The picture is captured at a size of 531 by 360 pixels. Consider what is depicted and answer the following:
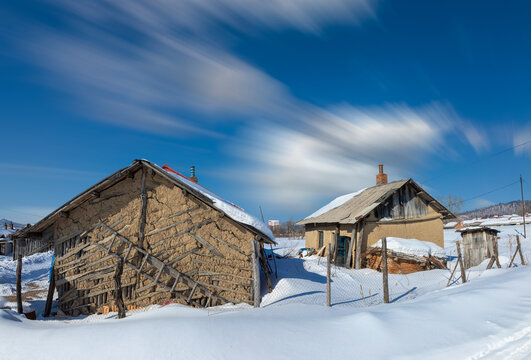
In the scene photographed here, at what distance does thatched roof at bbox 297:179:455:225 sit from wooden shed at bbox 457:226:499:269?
236 cm

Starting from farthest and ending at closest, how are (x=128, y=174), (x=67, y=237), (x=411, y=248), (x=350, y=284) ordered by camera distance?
1. (x=411, y=248)
2. (x=350, y=284)
3. (x=128, y=174)
4. (x=67, y=237)

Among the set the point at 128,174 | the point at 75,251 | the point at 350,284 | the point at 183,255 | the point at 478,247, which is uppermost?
the point at 128,174

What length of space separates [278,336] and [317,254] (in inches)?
694

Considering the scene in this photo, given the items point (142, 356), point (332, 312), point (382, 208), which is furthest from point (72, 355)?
point (382, 208)

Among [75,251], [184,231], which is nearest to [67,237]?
[75,251]

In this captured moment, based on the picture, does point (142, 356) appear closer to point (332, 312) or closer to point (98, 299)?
point (332, 312)

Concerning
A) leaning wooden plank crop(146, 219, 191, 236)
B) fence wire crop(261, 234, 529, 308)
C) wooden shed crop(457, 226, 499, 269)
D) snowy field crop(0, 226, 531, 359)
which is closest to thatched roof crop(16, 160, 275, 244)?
leaning wooden plank crop(146, 219, 191, 236)

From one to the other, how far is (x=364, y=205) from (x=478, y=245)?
6498mm

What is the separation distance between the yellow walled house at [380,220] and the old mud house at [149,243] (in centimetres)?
914

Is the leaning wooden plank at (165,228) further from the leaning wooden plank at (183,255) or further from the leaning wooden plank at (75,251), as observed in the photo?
the leaning wooden plank at (75,251)

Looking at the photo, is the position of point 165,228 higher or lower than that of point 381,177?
lower

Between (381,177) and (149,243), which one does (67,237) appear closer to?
(149,243)

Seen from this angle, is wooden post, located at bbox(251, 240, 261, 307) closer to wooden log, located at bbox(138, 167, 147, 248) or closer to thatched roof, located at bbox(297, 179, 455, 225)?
wooden log, located at bbox(138, 167, 147, 248)

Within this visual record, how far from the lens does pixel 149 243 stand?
1059 cm
